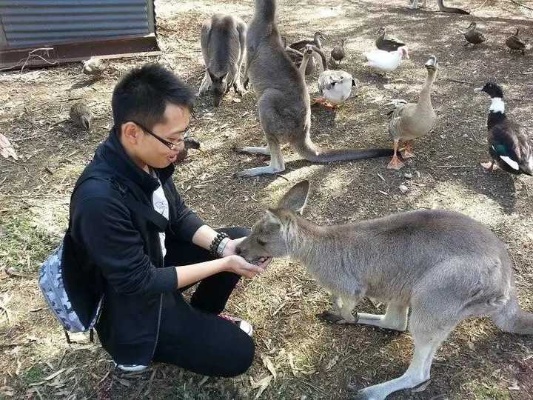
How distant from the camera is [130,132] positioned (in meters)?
1.87

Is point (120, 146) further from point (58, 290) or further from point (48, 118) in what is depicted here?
point (48, 118)

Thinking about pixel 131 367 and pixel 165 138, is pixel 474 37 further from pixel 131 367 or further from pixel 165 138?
pixel 131 367

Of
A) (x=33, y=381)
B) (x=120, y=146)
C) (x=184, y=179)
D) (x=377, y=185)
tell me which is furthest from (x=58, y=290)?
(x=377, y=185)

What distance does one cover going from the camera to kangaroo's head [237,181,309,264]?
7.88 feet

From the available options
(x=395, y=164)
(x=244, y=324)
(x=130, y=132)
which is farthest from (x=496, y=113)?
(x=130, y=132)

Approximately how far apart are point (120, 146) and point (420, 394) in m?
1.76

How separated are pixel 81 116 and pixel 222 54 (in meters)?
1.45

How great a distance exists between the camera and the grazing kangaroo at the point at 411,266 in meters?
2.15

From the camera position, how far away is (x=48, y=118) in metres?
4.64

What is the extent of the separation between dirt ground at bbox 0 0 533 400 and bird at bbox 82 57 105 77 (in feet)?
0.39

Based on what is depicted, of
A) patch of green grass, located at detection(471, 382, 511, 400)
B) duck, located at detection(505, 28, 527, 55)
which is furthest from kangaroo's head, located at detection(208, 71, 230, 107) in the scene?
duck, located at detection(505, 28, 527, 55)

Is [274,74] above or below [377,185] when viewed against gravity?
above

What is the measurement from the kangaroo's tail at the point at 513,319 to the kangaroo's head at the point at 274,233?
1020mm

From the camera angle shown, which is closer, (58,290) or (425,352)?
(58,290)
